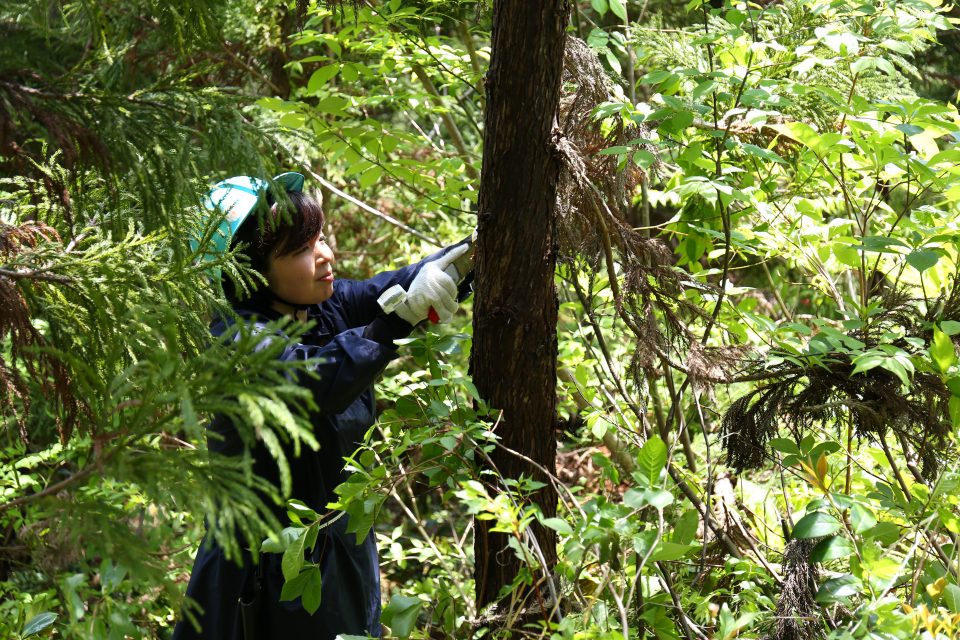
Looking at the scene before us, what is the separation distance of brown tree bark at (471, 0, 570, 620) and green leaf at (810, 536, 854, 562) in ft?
1.75

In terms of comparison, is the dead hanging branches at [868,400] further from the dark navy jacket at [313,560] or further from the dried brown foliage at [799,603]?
the dark navy jacket at [313,560]

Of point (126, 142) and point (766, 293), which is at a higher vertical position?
point (126, 142)

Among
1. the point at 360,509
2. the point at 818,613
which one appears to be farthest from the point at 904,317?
the point at 360,509

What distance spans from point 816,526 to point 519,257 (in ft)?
2.56

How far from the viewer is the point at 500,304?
1.84 meters

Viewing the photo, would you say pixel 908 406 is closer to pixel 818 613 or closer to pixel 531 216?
pixel 818 613

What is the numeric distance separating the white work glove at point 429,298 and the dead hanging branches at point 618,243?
308mm

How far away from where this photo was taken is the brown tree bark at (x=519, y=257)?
1766mm

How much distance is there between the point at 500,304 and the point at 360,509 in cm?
52

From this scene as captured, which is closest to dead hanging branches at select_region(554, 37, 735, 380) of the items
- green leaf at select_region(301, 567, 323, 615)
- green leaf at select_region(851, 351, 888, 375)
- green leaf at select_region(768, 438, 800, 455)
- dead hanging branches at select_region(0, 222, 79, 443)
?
green leaf at select_region(768, 438, 800, 455)

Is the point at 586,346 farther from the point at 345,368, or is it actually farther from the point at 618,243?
the point at 345,368

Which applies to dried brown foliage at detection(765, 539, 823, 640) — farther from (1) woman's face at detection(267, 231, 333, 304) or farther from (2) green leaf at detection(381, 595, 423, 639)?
(1) woman's face at detection(267, 231, 333, 304)

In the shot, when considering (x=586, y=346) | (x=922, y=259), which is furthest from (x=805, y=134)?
(x=586, y=346)

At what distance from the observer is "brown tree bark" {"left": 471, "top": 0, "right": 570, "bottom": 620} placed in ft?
5.79
